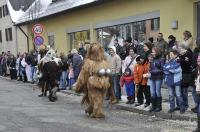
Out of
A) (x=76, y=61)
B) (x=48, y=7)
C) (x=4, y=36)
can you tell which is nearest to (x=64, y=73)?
(x=76, y=61)

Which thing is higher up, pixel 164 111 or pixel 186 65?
pixel 186 65

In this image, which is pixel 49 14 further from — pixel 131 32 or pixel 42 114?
pixel 42 114

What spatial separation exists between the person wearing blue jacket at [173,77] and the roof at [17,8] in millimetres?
26860

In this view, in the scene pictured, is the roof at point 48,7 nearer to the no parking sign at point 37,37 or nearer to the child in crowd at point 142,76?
the no parking sign at point 37,37

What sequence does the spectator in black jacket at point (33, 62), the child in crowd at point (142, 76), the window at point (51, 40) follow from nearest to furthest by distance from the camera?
1. the child in crowd at point (142, 76)
2. the spectator in black jacket at point (33, 62)
3. the window at point (51, 40)

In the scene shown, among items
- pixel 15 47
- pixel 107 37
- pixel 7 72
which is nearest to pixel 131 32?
pixel 107 37

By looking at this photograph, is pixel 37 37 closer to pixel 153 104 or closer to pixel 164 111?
pixel 153 104

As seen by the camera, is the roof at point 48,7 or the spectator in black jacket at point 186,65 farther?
the roof at point 48,7

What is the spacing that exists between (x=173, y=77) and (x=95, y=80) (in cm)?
185

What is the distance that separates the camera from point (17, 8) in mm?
39625

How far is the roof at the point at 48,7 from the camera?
942 inches

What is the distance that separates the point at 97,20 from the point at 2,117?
471 inches

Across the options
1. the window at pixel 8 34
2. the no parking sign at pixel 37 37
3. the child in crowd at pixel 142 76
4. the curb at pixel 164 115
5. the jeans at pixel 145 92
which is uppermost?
the window at pixel 8 34

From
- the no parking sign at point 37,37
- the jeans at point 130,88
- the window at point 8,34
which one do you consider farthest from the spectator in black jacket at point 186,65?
the window at point 8,34
